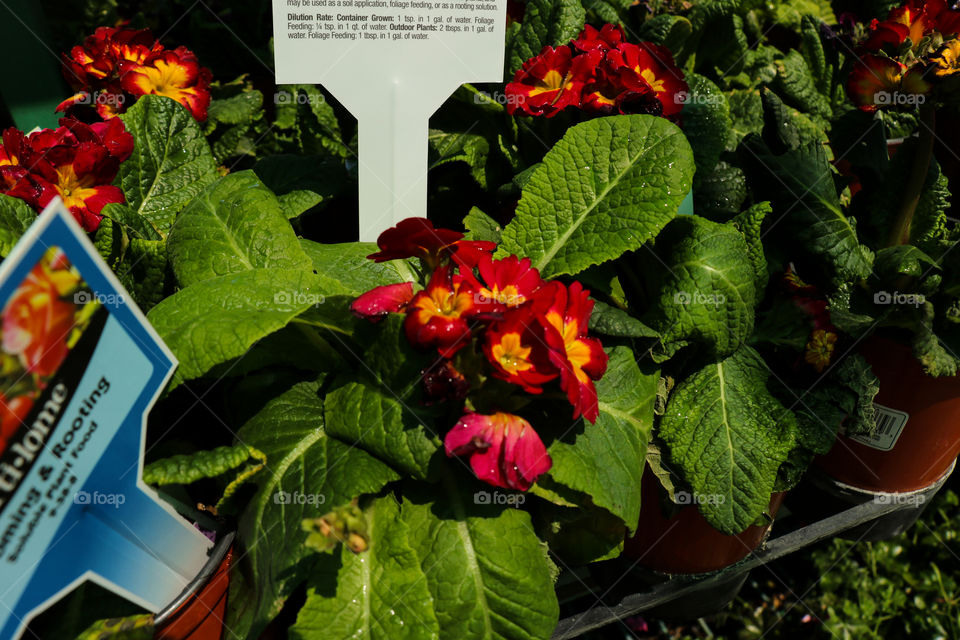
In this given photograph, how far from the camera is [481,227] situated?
48.9 inches

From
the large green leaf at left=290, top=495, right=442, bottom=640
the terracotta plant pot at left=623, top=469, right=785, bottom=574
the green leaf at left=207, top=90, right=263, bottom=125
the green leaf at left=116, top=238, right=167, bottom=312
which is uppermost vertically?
the green leaf at left=207, top=90, right=263, bottom=125

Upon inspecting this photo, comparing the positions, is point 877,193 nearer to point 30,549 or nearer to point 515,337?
point 515,337

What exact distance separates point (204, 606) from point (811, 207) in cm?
120

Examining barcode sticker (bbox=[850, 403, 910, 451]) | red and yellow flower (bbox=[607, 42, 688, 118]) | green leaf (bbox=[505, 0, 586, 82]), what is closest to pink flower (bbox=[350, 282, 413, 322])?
red and yellow flower (bbox=[607, 42, 688, 118])

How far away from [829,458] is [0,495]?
5.10 ft

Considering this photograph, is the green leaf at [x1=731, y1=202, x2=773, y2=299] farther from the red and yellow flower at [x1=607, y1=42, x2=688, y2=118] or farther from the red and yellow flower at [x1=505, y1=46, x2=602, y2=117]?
the red and yellow flower at [x1=505, y1=46, x2=602, y2=117]

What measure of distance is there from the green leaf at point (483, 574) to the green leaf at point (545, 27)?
972 mm

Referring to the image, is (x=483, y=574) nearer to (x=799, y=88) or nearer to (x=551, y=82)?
(x=551, y=82)

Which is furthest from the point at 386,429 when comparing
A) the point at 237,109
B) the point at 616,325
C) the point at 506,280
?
the point at 237,109

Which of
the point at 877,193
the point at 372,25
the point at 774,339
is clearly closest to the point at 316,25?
the point at 372,25

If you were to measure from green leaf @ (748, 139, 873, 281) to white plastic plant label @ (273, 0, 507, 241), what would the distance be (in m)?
0.57

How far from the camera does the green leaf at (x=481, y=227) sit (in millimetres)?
1209

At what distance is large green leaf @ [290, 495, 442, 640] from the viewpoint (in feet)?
2.87

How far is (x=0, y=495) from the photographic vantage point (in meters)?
0.62
